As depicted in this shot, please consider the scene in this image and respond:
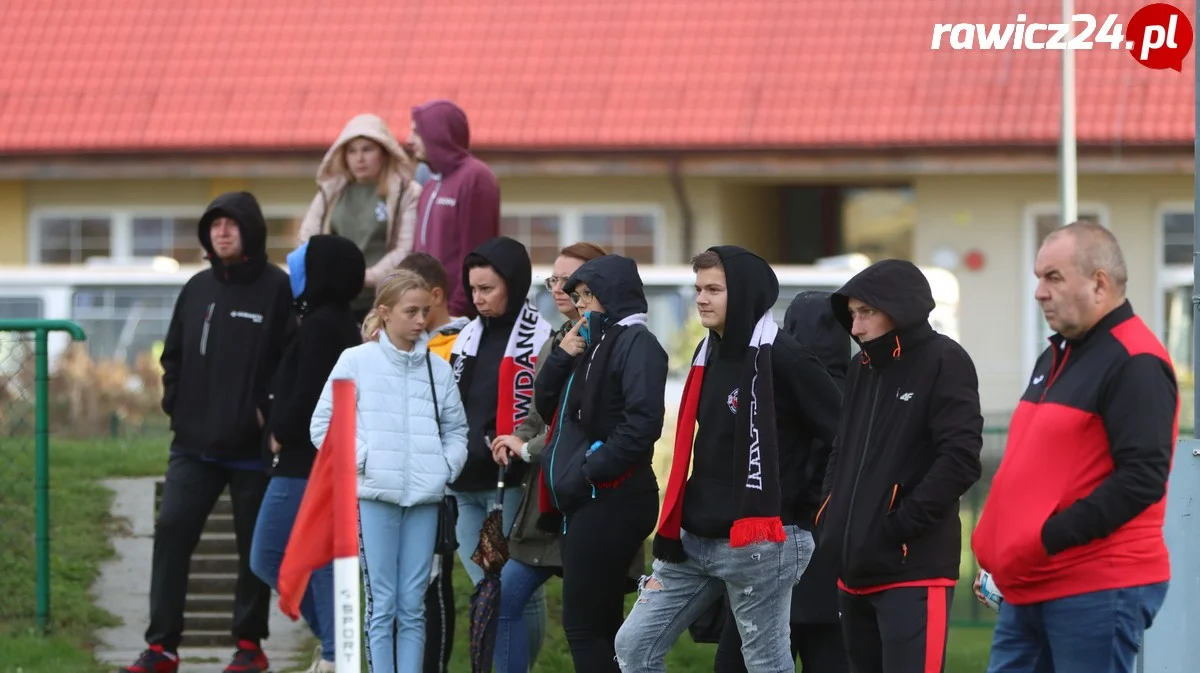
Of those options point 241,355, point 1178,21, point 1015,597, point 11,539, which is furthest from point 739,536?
point 1178,21

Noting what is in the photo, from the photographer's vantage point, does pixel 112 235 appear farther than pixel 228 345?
Yes

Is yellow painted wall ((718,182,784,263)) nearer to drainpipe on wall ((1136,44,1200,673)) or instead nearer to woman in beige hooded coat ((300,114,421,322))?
woman in beige hooded coat ((300,114,421,322))

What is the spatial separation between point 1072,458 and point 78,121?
66.8ft

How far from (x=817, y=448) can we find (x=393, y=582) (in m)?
1.89

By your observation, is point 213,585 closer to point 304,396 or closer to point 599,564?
point 304,396

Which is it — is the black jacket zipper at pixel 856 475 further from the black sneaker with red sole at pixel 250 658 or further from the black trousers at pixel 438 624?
the black sneaker with red sole at pixel 250 658

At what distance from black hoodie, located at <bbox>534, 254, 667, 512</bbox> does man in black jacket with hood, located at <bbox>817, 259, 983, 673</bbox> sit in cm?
97

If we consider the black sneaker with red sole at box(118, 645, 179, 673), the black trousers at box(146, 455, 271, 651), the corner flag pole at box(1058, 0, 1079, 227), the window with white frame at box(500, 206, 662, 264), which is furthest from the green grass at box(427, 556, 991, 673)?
the window with white frame at box(500, 206, 662, 264)

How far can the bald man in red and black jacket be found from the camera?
4.95 meters

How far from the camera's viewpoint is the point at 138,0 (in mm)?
25562

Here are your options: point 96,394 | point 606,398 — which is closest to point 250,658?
point 606,398

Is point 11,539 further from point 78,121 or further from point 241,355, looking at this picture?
point 78,121

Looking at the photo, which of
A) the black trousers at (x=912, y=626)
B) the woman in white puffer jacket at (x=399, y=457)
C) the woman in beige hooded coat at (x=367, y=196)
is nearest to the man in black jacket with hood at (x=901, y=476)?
the black trousers at (x=912, y=626)

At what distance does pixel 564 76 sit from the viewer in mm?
23766
